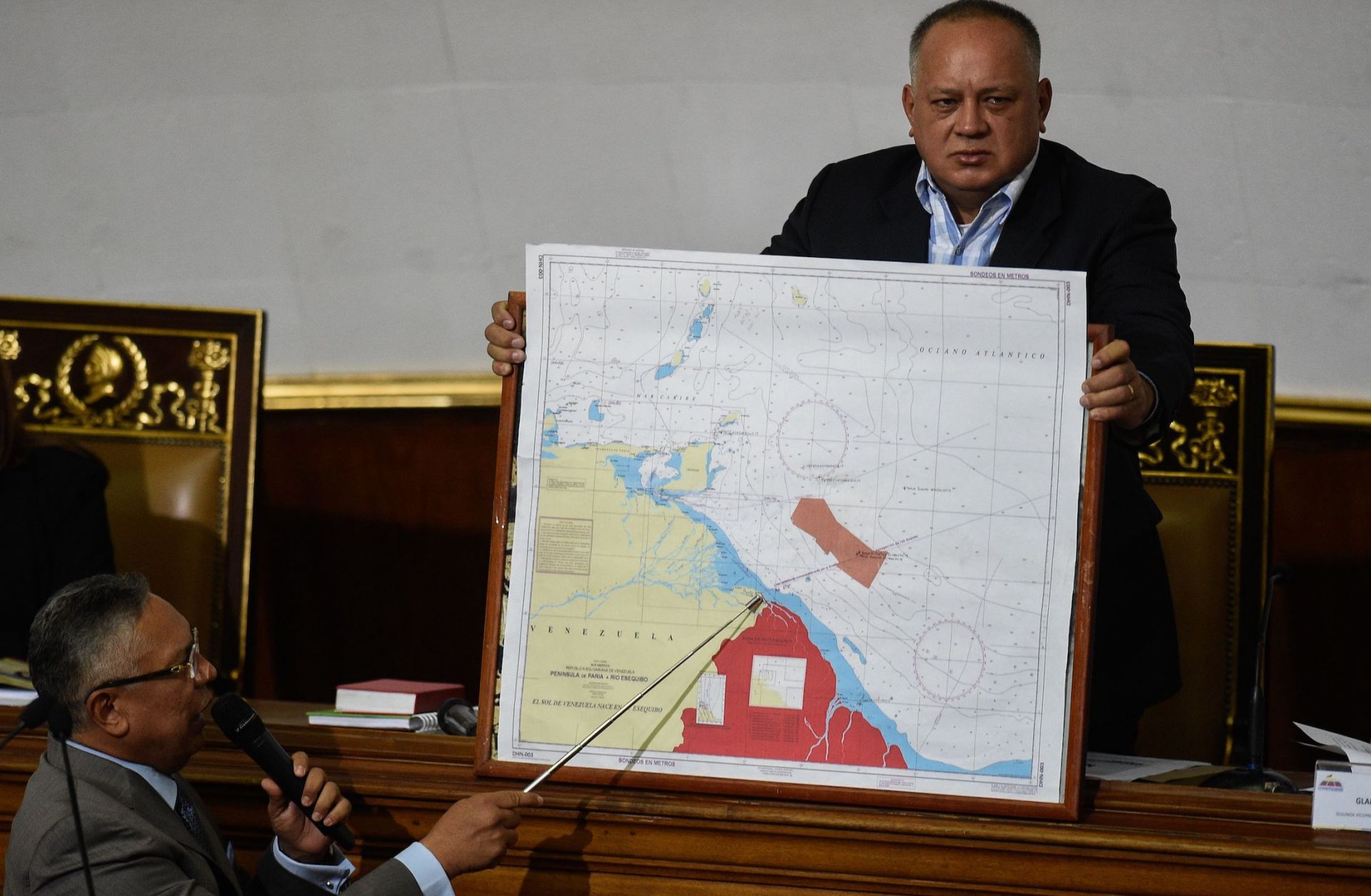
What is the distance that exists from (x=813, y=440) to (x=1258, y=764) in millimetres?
740

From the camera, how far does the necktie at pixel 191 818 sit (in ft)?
4.92

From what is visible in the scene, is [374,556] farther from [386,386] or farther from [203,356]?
[203,356]

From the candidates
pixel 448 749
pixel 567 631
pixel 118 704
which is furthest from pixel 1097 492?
pixel 118 704

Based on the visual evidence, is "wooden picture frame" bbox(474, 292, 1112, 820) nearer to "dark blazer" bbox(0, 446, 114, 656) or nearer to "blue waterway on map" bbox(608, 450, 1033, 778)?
"blue waterway on map" bbox(608, 450, 1033, 778)

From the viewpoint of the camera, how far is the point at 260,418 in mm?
2990

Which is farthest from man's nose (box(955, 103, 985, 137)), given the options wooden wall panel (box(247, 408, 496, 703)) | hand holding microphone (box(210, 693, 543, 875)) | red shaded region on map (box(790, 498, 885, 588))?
wooden wall panel (box(247, 408, 496, 703))

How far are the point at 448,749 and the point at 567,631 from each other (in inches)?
9.4

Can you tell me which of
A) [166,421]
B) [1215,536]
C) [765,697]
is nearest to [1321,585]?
[1215,536]

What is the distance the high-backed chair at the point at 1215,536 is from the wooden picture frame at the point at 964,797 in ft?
4.28

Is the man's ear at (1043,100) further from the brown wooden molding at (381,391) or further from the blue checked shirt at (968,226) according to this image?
the brown wooden molding at (381,391)

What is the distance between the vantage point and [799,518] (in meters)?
1.50

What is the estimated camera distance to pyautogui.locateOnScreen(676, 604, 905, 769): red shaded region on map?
1.46 meters

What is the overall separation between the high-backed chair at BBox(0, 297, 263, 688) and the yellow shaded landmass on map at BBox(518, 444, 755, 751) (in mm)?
1606

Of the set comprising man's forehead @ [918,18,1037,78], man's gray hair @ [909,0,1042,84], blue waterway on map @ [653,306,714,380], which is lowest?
blue waterway on map @ [653,306,714,380]
